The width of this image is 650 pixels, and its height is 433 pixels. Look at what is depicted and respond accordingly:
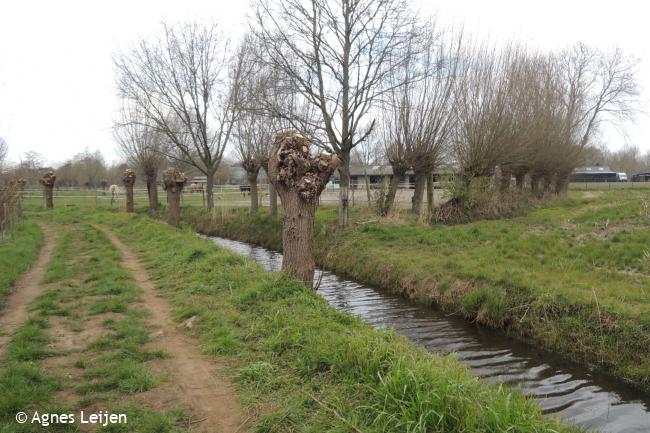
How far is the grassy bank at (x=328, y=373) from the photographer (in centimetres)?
366

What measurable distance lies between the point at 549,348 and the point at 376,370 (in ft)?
15.0

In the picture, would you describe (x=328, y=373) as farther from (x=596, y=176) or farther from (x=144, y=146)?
(x=596, y=176)

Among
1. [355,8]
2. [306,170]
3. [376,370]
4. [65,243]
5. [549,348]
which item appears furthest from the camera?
[355,8]

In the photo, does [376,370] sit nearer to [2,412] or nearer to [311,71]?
[2,412]

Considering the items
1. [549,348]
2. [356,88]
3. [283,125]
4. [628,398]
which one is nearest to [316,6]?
[356,88]

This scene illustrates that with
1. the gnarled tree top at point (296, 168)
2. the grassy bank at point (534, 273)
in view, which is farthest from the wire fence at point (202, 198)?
Result: the gnarled tree top at point (296, 168)

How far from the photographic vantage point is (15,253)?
11.3m

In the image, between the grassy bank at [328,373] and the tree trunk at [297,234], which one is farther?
the tree trunk at [297,234]

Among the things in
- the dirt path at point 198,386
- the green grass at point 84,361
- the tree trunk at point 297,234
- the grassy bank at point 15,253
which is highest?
the tree trunk at point 297,234

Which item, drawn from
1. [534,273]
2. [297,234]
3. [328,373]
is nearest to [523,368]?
[534,273]

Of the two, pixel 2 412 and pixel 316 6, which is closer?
pixel 2 412

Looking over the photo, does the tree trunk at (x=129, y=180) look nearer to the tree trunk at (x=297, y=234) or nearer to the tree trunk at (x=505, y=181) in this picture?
the tree trunk at (x=505, y=181)

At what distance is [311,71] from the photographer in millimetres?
16953

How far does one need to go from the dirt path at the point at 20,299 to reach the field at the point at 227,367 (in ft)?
0.16
